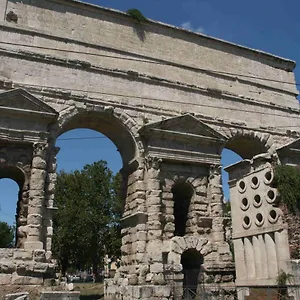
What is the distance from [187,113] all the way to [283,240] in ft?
20.3

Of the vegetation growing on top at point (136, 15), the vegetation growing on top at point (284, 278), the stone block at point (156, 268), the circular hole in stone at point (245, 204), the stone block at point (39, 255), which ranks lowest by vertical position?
the vegetation growing on top at point (284, 278)

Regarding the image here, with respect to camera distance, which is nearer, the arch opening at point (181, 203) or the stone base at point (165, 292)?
the stone base at point (165, 292)

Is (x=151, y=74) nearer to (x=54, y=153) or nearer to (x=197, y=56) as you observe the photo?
(x=197, y=56)

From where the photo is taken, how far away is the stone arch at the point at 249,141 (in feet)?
53.7

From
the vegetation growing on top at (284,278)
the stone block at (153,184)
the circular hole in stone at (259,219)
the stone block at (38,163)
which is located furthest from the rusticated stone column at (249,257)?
the stone block at (38,163)

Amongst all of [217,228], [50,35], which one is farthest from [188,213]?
[50,35]

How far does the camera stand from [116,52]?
596 inches

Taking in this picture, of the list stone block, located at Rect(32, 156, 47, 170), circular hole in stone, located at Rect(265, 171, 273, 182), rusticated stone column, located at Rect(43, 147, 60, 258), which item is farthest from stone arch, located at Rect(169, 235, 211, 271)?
stone block, located at Rect(32, 156, 47, 170)

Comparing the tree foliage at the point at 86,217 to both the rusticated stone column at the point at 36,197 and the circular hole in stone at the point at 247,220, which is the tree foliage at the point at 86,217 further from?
the circular hole in stone at the point at 247,220

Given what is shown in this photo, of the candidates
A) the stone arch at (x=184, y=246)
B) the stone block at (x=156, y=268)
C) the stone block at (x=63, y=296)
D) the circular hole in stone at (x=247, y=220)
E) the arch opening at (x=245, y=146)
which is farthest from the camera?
the arch opening at (x=245, y=146)

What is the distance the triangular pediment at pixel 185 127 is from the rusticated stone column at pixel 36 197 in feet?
11.9

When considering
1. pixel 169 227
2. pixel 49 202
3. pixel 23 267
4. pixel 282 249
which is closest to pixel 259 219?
pixel 282 249

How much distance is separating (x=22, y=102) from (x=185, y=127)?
5.76 metres

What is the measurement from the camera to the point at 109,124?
14.9 metres
